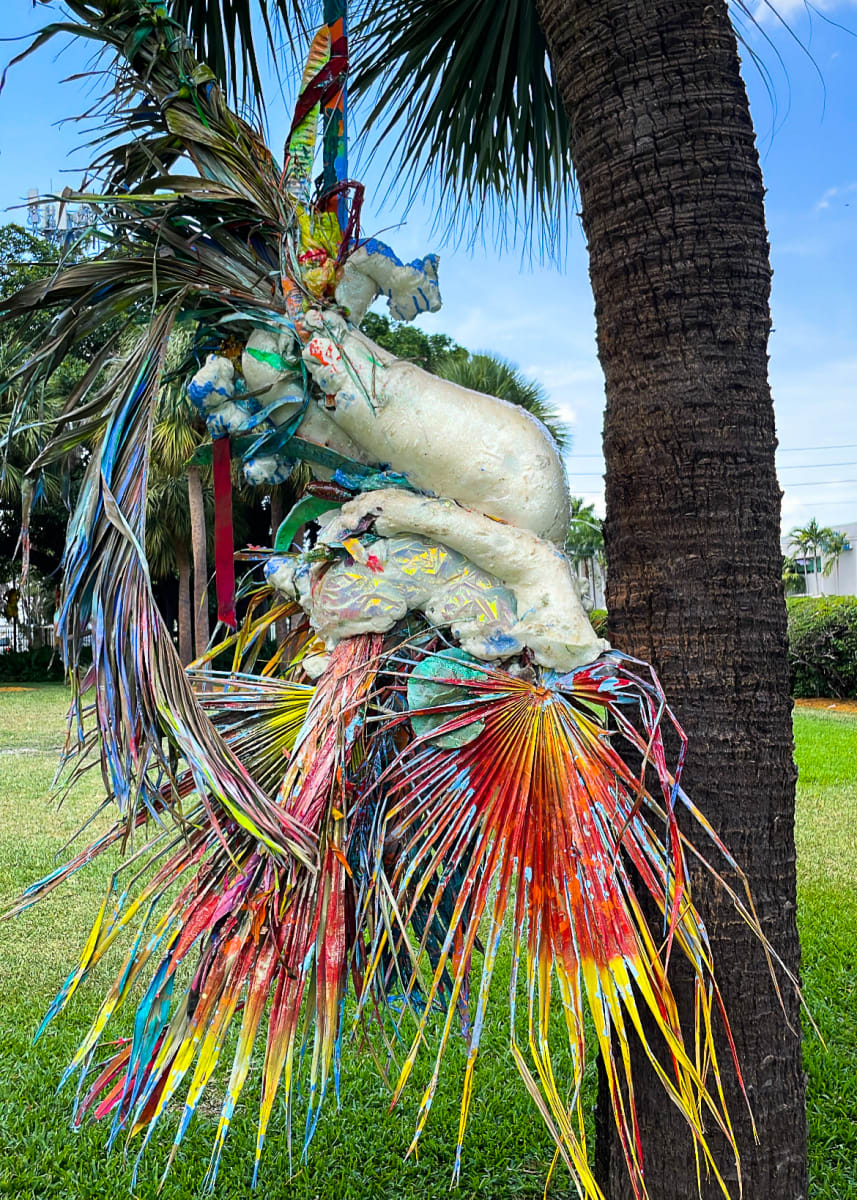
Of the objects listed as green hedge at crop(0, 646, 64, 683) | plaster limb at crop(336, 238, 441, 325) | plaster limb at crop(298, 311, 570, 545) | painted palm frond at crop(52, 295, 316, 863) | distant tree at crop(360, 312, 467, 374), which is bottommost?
green hedge at crop(0, 646, 64, 683)

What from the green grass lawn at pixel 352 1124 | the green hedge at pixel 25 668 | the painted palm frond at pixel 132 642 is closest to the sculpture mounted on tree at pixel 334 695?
the painted palm frond at pixel 132 642

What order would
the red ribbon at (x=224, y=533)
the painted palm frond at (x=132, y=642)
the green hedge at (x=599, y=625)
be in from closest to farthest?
the painted palm frond at (x=132, y=642)
the red ribbon at (x=224, y=533)
the green hedge at (x=599, y=625)

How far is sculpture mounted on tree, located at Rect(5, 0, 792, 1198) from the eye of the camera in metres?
A: 1.60

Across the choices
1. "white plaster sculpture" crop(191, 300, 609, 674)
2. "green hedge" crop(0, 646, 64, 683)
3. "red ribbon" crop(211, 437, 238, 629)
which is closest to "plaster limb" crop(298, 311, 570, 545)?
"white plaster sculpture" crop(191, 300, 609, 674)

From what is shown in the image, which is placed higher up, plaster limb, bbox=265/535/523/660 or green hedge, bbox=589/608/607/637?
plaster limb, bbox=265/535/523/660

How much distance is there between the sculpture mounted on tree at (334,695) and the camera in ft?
5.24

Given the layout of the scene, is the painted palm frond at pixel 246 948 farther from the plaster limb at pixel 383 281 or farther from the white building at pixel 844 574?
the white building at pixel 844 574

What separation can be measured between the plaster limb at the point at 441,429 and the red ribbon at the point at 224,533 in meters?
0.23

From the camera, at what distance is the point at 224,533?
77.6 inches

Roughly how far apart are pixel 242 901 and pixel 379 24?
8.48 feet

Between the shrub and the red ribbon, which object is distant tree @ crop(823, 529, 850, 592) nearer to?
the shrub

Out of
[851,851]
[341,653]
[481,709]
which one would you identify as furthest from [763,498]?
[851,851]

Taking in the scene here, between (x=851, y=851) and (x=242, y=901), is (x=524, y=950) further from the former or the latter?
(x=851, y=851)

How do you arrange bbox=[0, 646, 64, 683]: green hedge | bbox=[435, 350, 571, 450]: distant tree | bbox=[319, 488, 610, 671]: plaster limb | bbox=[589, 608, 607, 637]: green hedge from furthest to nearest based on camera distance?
bbox=[0, 646, 64, 683]: green hedge < bbox=[435, 350, 571, 450]: distant tree < bbox=[589, 608, 607, 637]: green hedge < bbox=[319, 488, 610, 671]: plaster limb
